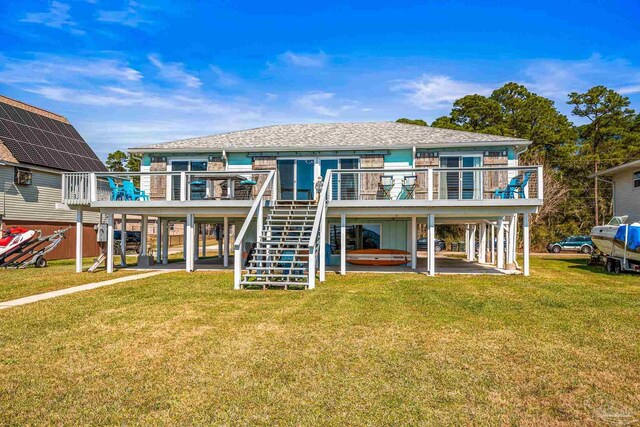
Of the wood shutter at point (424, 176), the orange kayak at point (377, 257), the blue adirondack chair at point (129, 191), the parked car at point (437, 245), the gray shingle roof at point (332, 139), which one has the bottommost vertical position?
the parked car at point (437, 245)

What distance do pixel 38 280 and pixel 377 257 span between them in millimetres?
10360

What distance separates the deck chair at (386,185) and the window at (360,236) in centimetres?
184

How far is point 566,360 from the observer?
17.6 ft

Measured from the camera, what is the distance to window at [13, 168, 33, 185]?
890 inches

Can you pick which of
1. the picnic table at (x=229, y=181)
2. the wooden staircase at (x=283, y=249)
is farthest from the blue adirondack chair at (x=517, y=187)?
the picnic table at (x=229, y=181)

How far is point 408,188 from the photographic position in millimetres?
15680

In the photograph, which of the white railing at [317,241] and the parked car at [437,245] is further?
the parked car at [437,245]

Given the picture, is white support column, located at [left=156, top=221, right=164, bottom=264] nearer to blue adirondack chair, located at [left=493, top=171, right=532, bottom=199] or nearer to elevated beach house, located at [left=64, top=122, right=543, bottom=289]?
elevated beach house, located at [left=64, top=122, right=543, bottom=289]

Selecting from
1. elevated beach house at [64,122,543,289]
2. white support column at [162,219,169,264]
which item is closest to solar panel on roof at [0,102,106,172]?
elevated beach house at [64,122,543,289]

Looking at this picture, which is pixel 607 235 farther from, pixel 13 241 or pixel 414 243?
pixel 13 241

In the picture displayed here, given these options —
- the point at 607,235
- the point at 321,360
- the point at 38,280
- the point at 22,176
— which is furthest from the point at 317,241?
the point at 22,176

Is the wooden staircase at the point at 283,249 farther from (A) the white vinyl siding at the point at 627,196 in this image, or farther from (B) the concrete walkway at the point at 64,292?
(A) the white vinyl siding at the point at 627,196

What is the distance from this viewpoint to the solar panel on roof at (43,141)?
78.0 ft

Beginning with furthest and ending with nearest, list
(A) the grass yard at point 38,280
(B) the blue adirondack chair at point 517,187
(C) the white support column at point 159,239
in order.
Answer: (C) the white support column at point 159,239 < (B) the blue adirondack chair at point 517,187 < (A) the grass yard at point 38,280
